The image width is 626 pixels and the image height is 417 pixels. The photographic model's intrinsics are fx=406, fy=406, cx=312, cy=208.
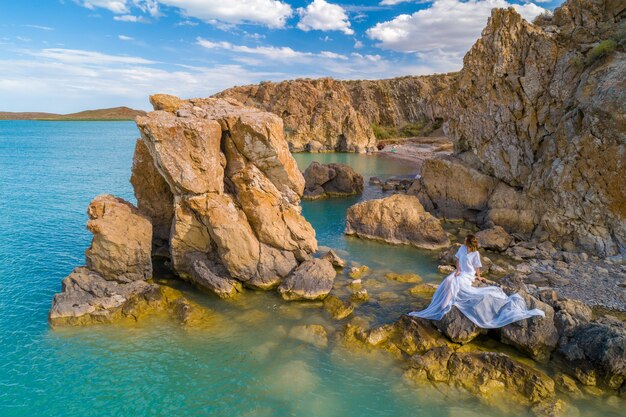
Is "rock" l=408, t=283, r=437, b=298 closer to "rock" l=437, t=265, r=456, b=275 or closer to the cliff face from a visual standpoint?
"rock" l=437, t=265, r=456, b=275

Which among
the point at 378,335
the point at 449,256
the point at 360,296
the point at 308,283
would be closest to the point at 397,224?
the point at 449,256

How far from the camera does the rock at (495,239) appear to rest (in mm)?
26891

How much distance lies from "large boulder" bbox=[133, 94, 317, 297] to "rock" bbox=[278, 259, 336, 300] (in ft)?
2.79

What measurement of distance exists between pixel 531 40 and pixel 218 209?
87.2ft

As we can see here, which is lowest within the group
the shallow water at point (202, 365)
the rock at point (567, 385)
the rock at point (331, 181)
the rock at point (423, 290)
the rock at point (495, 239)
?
the shallow water at point (202, 365)

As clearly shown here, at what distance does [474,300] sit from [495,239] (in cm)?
1313

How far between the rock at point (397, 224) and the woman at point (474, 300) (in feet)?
40.3

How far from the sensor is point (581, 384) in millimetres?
13484

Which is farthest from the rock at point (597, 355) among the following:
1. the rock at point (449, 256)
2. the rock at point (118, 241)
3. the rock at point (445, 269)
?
the rock at point (118, 241)

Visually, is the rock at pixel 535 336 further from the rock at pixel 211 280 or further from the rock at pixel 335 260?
the rock at pixel 211 280

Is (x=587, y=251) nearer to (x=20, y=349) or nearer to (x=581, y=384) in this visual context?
(x=581, y=384)

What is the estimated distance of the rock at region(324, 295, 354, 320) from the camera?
18.2m

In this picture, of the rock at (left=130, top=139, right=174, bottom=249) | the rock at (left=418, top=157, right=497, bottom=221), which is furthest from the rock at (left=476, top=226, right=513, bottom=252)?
the rock at (left=130, top=139, right=174, bottom=249)

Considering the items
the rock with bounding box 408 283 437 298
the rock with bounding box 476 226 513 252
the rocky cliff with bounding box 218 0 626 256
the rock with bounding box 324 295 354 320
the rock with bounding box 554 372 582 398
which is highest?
the rocky cliff with bounding box 218 0 626 256
